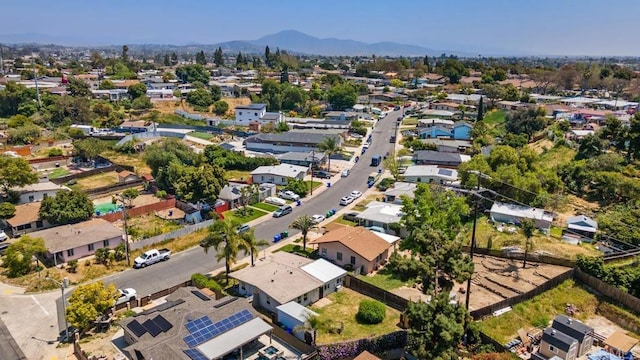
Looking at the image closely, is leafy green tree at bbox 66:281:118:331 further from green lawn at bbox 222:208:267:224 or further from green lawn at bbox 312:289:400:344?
green lawn at bbox 222:208:267:224

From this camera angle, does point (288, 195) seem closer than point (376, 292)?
No

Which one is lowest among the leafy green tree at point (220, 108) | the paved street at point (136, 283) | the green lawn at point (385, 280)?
the paved street at point (136, 283)

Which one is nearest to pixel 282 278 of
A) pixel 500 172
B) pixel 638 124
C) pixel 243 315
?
pixel 243 315

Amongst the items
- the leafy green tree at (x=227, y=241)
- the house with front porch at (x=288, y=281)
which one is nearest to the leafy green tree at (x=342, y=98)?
the house with front porch at (x=288, y=281)

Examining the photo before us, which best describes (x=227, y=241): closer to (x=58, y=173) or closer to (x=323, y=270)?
(x=323, y=270)

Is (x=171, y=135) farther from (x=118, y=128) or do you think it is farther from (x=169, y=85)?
(x=169, y=85)

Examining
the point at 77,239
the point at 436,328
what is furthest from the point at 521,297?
the point at 77,239

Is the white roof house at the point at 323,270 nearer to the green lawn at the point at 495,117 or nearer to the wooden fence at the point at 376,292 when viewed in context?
the wooden fence at the point at 376,292

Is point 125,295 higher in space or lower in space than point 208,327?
lower

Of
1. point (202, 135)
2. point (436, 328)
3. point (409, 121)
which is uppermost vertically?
point (409, 121)
